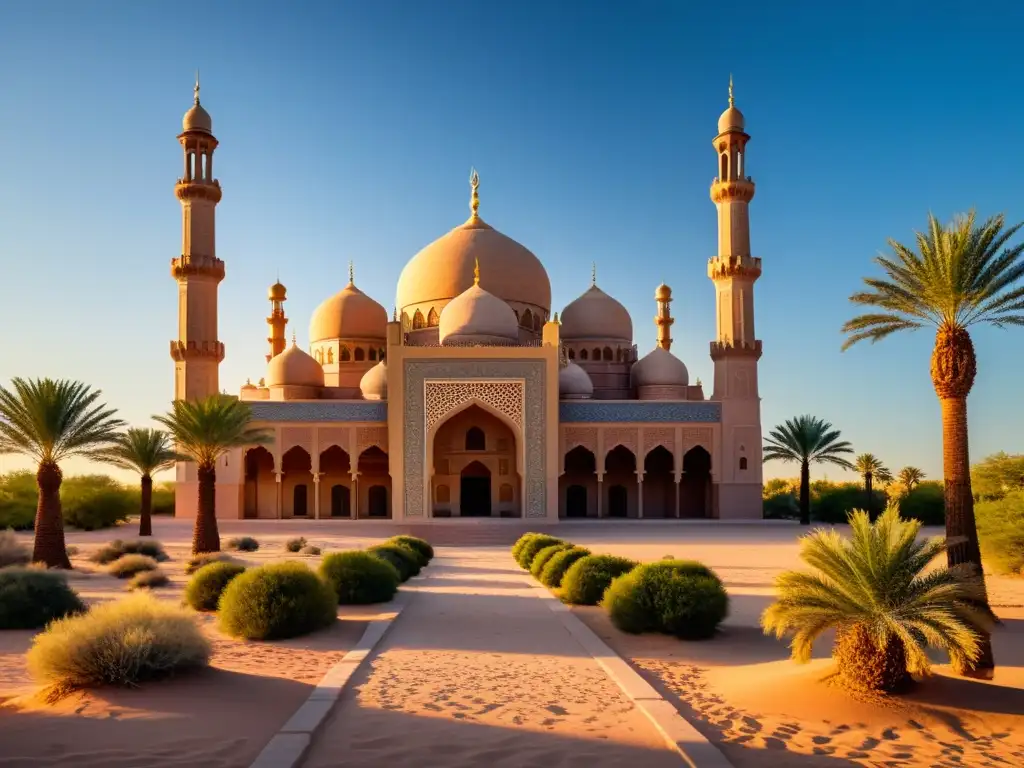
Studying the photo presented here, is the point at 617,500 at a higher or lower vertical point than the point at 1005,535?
lower

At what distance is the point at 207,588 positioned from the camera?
10875 millimetres

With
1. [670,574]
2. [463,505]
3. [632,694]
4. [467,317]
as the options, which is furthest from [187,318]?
[632,694]

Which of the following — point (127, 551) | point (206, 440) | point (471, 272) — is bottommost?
point (127, 551)

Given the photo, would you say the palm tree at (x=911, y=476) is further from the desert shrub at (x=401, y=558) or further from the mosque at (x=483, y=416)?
the desert shrub at (x=401, y=558)

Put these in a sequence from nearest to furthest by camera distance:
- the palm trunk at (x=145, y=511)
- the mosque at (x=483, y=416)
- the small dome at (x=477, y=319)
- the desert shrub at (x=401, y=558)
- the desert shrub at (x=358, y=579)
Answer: the desert shrub at (x=358, y=579)
the desert shrub at (x=401, y=558)
the palm trunk at (x=145, y=511)
the mosque at (x=483, y=416)
the small dome at (x=477, y=319)

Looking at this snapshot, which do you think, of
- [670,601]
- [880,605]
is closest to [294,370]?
[670,601]

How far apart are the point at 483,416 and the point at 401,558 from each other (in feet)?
50.6

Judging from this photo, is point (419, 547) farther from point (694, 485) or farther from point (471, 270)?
point (471, 270)

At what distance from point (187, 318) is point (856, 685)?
25769 mm

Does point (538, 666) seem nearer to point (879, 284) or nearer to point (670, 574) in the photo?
point (670, 574)

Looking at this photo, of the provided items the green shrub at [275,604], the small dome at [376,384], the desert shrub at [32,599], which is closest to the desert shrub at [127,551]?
the desert shrub at [32,599]

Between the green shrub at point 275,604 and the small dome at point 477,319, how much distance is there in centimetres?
2066

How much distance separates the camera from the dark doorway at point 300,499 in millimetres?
31031

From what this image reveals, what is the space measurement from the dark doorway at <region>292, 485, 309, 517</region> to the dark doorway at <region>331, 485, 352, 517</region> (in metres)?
0.91
